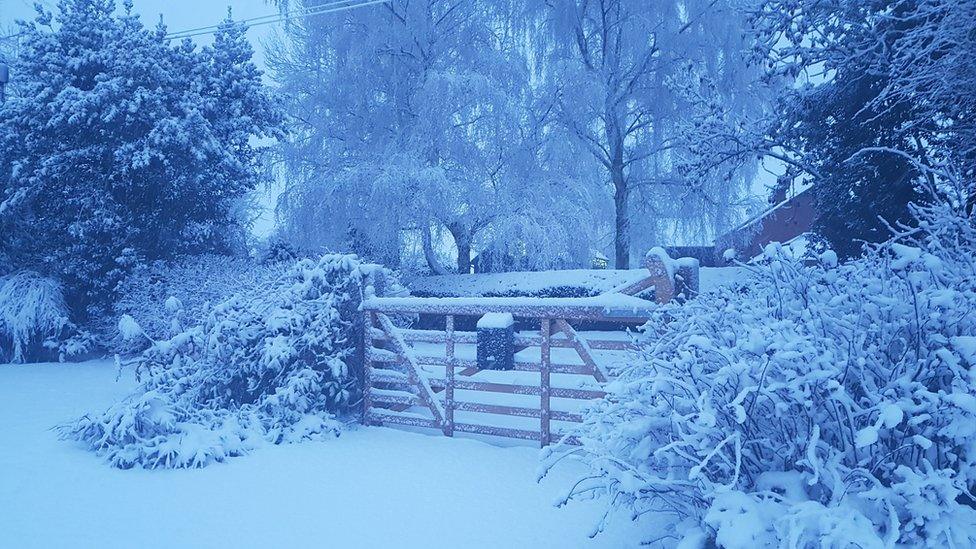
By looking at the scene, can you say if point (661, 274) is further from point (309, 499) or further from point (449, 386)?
point (309, 499)

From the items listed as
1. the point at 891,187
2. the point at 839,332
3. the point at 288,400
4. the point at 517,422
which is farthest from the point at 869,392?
the point at 891,187

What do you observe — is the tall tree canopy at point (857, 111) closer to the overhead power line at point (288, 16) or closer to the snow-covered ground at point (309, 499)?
the snow-covered ground at point (309, 499)

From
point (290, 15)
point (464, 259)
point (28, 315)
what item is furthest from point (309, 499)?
point (290, 15)

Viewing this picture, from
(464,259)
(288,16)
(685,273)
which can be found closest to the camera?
(685,273)

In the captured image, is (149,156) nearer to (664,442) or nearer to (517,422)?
(517,422)

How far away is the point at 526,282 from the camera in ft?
46.7

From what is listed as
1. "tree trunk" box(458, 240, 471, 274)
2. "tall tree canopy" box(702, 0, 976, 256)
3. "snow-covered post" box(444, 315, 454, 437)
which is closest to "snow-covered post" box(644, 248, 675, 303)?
"snow-covered post" box(444, 315, 454, 437)

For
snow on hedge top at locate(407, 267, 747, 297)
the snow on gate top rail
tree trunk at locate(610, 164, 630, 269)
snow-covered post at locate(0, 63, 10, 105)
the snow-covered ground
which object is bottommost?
the snow-covered ground

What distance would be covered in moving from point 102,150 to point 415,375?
818cm

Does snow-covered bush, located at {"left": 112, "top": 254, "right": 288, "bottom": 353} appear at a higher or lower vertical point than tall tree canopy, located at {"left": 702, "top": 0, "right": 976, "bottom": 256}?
lower

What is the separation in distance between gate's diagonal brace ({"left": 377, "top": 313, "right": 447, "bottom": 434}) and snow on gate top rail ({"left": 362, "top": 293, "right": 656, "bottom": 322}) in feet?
0.73

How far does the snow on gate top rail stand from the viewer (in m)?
4.87

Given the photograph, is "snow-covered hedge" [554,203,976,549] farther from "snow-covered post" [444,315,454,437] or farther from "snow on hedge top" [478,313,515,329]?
"snow-covered post" [444,315,454,437]

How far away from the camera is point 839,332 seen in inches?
109
